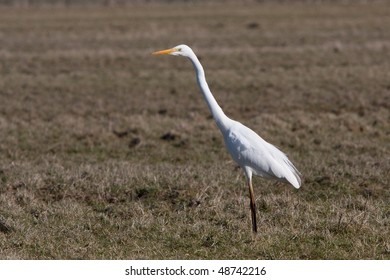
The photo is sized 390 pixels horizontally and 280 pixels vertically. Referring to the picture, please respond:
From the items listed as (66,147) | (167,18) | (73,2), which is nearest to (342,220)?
(66,147)

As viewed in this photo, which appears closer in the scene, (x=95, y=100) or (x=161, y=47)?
(x=95, y=100)

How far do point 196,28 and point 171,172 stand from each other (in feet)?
112

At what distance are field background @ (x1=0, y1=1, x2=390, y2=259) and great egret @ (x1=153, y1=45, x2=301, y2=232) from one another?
58cm

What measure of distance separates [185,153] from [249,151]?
541cm

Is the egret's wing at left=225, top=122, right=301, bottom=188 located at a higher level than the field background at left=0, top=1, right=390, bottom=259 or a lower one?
higher

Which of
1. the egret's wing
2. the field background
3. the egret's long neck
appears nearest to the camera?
the field background

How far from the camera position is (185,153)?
1294 centimetres

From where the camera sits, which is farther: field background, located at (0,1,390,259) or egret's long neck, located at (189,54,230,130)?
egret's long neck, located at (189,54,230,130)

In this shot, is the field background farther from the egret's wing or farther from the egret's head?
the egret's head

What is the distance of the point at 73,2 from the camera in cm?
8906

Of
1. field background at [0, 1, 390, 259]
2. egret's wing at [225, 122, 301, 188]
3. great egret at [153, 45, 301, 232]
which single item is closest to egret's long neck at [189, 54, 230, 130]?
great egret at [153, 45, 301, 232]

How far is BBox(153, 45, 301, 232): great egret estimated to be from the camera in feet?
24.9

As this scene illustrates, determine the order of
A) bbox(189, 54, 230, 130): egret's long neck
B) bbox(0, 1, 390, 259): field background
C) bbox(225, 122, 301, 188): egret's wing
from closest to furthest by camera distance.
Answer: bbox(0, 1, 390, 259): field background, bbox(225, 122, 301, 188): egret's wing, bbox(189, 54, 230, 130): egret's long neck

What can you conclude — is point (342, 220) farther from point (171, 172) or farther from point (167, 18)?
point (167, 18)
